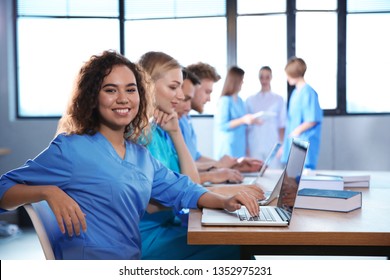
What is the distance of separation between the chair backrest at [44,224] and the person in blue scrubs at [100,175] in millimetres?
20

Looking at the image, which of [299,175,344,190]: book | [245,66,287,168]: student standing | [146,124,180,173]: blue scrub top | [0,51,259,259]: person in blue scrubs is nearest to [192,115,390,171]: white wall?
[245,66,287,168]: student standing

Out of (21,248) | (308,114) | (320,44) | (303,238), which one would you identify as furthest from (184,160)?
(320,44)

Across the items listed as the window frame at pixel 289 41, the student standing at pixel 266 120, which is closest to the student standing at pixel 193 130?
the student standing at pixel 266 120

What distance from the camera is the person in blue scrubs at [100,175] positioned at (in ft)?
3.28

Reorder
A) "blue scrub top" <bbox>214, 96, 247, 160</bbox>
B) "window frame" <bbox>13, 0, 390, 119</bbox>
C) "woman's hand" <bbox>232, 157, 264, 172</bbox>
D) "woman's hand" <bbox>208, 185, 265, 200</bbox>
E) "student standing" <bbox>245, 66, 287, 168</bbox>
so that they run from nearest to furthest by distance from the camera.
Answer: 1. "woman's hand" <bbox>208, 185, 265, 200</bbox>
2. "woman's hand" <bbox>232, 157, 264, 172</bbox>
3. "blue scrub top" <bbox>214, 96, 247, 160</bbox>
4. "student standing" <bbox>245, 66, 287, 168</bbox>
5. "window frame" <bbox>13, 0, 390, 119</bbox>

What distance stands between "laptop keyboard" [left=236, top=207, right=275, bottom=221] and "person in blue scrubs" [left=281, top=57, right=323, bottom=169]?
1848 millimetres

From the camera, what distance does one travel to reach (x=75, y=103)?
3.67 ft

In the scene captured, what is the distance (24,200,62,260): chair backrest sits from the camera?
0.91 metres

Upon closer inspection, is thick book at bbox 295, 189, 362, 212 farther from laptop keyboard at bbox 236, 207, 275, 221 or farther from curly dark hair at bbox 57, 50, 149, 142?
curly dark hair at bbox 57, 50, 149, 142

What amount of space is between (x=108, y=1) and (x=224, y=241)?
3.14 metres

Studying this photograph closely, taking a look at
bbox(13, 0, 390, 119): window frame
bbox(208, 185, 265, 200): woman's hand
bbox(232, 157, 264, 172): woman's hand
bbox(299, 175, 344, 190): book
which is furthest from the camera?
bbox(13, 0, 390, 119): window frame

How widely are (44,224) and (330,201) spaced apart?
55cm

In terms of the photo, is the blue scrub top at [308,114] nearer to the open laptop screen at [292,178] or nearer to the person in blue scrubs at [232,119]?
the person in blue scrubs at [232,119]

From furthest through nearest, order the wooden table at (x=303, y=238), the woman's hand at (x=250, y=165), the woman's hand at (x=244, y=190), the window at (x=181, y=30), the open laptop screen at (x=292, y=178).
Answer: the window at (x=181, y=30) < the woman's hand at (x=250, y=165) < the woman's hand at (x=244, y=190) < the open laptop screen at (x=292, y=178) < the wooden table at (x=303, y=238)
